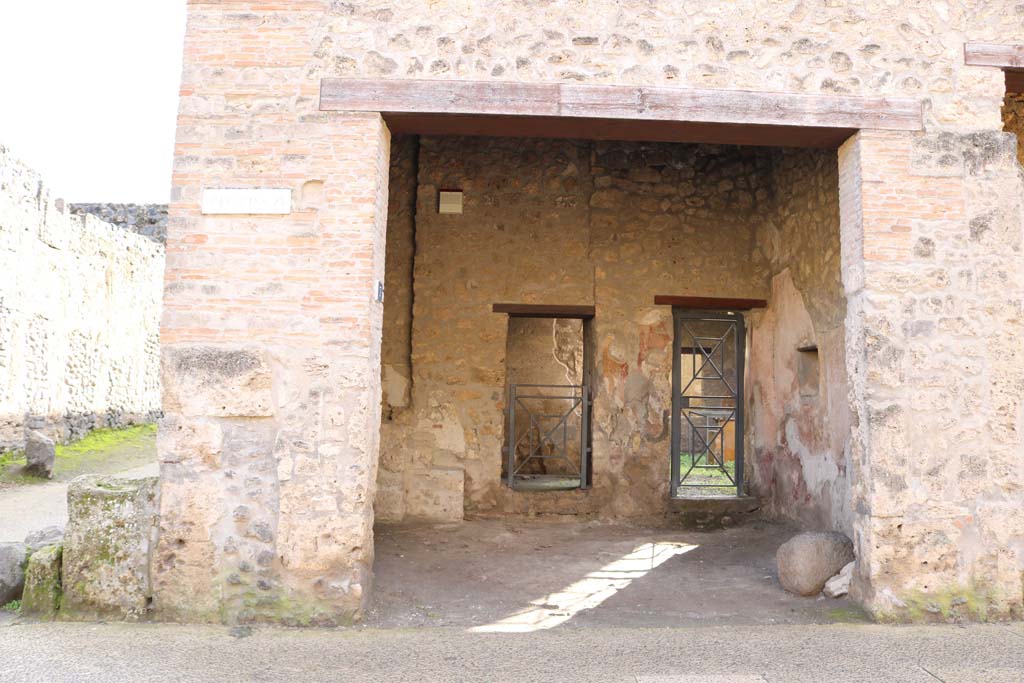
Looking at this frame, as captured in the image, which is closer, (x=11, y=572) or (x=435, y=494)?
(x=11, y=572)

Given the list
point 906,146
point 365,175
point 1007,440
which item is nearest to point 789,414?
point 1007,440

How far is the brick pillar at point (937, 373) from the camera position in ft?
14.5

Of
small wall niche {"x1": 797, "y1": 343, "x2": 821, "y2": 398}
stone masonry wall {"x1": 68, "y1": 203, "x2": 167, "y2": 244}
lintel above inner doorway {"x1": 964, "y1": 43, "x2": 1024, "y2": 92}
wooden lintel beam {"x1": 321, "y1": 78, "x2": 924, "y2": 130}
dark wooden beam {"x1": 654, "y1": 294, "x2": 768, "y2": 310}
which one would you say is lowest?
small wall niche {"x1": 797, "y1": 343, "x2": 821, "y2": 398}

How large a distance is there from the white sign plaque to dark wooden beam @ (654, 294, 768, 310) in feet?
14.7

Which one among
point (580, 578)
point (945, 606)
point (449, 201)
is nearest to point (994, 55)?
point (945, 606)

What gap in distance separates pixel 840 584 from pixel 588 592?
5.55 ft

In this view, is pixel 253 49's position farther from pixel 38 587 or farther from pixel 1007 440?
pixel 1007 440

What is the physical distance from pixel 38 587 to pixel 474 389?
4247 millimetres

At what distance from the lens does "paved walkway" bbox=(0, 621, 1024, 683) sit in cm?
361

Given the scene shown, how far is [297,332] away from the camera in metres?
4.37

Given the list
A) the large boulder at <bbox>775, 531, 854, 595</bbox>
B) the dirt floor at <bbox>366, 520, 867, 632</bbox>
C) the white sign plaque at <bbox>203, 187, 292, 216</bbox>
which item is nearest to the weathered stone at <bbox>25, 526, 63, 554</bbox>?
the dirt floor at <bbox>366, 520, 867, 632</bbox>

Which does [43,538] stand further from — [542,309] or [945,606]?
[945,606]

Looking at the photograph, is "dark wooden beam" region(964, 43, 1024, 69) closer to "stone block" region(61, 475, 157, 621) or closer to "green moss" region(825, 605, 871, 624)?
"green moss" region(825, 605, 871, 624)

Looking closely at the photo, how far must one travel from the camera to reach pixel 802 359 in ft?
23.6
